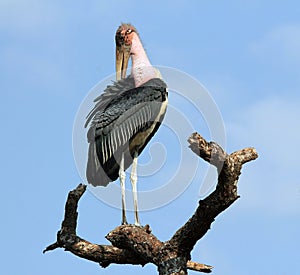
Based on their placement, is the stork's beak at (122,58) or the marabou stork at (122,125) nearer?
the marabou stork at (122,125)

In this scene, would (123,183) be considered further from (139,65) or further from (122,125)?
(139,65)

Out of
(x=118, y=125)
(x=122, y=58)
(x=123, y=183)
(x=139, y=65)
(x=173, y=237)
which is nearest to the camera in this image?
(x=173, y=237)

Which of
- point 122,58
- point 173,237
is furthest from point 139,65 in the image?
point 173,237

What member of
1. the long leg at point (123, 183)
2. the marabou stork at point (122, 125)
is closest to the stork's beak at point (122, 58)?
the marabou stork at point (122, 125)

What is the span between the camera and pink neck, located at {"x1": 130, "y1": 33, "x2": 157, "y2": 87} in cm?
1587

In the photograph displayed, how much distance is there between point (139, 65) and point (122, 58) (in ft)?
1.69

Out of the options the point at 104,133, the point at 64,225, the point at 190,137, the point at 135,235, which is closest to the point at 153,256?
the point at 135,235

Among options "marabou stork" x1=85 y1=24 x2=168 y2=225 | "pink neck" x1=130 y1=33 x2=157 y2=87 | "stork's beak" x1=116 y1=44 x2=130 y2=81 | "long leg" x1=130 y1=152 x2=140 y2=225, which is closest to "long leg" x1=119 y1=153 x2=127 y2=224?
"marabou stork" x1=85 y1=24 x2=168 y2=225

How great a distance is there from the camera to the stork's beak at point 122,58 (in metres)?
16.7

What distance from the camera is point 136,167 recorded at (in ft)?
51.0

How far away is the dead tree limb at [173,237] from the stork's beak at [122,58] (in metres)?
4.16

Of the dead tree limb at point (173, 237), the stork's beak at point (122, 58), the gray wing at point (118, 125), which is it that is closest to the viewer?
the dead tree limb at point (173, 237)

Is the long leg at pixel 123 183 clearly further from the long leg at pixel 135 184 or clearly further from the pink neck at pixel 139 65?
the pink neck at pixel 139 65

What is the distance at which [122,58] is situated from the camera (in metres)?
16.8
